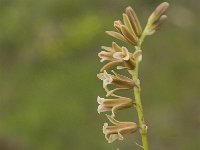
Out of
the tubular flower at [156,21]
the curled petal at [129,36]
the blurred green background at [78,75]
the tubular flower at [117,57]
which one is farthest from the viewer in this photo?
the blurred green background at [78,75]

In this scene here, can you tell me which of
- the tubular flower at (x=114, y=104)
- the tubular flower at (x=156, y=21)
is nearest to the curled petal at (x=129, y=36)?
the tubular flower at (x=156, y=21)

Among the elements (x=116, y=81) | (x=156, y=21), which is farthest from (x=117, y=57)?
(x=156, y=21)

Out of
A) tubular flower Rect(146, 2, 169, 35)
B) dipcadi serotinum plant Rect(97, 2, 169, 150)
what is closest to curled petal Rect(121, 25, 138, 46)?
dipcadi serotinum plant Rect(97, 2, 169, 150)

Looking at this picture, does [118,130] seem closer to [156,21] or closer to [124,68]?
[124,68]

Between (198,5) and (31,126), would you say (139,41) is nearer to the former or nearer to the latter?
(31,126)

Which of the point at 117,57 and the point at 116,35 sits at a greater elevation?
the point at 116,35

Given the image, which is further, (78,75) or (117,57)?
(78,75)

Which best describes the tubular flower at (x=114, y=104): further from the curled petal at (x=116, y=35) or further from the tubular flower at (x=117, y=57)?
the curled petal at (x=116, y=35)
